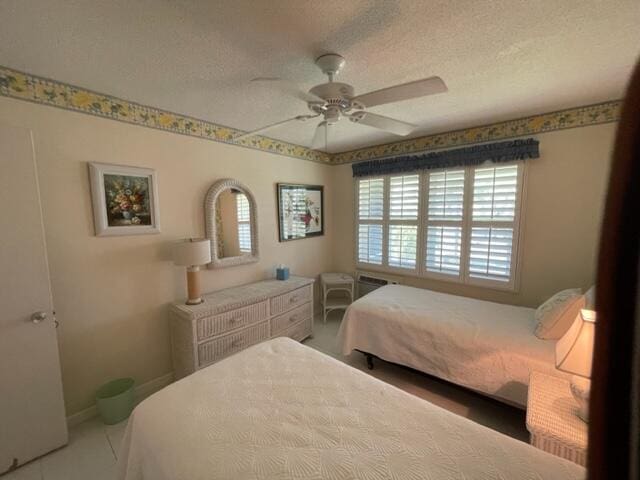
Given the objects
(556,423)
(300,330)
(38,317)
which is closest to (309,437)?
(556,423)

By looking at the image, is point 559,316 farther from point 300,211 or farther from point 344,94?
point 300,211

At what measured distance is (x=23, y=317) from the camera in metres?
1.69

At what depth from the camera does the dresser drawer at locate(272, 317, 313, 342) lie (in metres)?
3.08

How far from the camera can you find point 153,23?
1.32m

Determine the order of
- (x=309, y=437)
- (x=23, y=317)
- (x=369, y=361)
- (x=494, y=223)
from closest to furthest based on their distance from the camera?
(x=309, y=437) → (x=23, y=317) → (x=369, y=361) → (x=494, y=223)

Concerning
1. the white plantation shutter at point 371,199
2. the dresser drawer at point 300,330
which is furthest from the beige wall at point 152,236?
the white plantation shutter at point 371,199

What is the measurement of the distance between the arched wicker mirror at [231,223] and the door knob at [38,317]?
121 centimetres

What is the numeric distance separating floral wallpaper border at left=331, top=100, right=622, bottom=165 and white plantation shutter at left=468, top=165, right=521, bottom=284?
1.14 feet

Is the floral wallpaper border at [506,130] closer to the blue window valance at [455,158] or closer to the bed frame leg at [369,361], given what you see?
the blue window valance at [455,158]

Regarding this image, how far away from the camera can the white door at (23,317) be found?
162 cm

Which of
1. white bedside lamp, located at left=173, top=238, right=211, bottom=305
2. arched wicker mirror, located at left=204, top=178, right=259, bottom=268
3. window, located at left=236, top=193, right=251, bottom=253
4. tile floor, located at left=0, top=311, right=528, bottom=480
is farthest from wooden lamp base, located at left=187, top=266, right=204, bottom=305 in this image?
tile floor, located at left=0, top=311, right=528, bottom=480

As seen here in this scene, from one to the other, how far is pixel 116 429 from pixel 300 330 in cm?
176

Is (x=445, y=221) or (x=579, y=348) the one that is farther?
(x=445, y=221)

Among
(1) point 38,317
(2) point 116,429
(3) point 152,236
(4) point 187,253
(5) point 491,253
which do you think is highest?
(3) point 152,236
